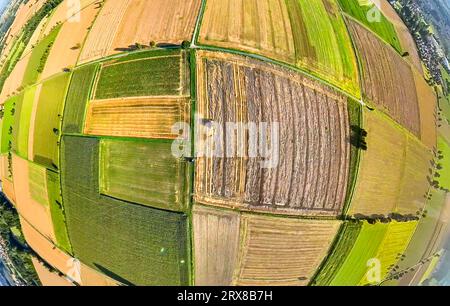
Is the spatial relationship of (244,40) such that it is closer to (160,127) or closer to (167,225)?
(160,127)

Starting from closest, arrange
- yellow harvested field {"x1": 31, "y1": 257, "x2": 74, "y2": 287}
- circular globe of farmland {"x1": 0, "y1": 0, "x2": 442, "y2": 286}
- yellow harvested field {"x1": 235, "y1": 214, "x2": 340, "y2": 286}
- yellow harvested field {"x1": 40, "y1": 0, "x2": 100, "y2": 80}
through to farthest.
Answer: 1. circular globe of farmland {"x1": 0, "y1": 0, "x2": 442, "y2": 286}
2. yellow harvested field {"x1": 235, "y1": 214, "x2": 340, "y2": 286}
3. yellow harvested field {"x1": 40, "y1": 0, "x2": 100, "y2": 80}
4. yellow harvested field {"x1": 31, "y1": 257, "x2": 74, "y2": 287}

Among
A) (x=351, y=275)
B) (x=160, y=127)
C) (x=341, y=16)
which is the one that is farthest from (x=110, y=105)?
(x=351, y=275)

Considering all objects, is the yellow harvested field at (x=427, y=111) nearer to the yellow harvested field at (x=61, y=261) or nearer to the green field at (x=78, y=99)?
the green field at (x=78, y=99)

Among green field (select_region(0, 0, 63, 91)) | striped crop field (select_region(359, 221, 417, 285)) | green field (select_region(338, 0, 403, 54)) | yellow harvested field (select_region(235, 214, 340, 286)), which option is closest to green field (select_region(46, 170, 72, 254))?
green field (select_region(0, 0, 63, 91))

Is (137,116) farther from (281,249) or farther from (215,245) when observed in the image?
(281,249)

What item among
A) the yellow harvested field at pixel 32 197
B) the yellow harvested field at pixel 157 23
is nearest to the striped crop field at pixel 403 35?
the yellow harvested field at pixel 157 23

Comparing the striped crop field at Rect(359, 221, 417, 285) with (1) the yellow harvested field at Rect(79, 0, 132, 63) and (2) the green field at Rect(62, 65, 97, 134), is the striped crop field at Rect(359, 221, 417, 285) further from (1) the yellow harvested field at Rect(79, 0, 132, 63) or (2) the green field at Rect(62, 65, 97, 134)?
(1) the yellow harvested field at Rect(79, 0, 132, 63)
